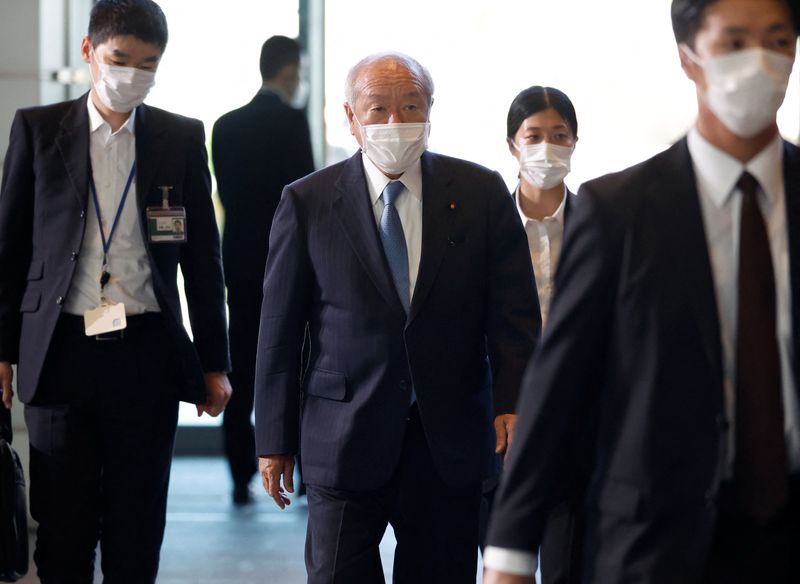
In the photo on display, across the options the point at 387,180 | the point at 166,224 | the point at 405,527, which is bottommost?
the point at 405,527

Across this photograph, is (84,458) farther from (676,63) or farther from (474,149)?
(676,63)

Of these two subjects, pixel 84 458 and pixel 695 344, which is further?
pixel 84 458

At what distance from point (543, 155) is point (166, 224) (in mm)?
1143

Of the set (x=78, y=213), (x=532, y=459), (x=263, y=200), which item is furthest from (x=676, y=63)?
(x=532, y=459)

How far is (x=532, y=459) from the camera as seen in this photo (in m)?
1.87

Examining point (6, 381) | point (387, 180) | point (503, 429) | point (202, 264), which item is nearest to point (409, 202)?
point (387, 180)

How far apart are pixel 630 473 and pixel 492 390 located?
1284mm

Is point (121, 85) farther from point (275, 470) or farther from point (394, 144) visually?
point (275, 470)

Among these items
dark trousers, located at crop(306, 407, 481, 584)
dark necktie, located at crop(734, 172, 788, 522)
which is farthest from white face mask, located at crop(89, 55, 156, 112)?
dark necktie, located at crop(734, 172, 788, 522)

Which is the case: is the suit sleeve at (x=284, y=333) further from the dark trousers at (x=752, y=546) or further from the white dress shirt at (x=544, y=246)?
the dark trousers at (x=752, y=546)

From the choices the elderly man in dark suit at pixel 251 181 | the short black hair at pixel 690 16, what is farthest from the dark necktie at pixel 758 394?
the elderly man in dark suit at pixel 251 181

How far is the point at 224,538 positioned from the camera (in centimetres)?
543

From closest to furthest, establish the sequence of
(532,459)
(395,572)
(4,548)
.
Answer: (532,459) → (395,572) → (4,548)

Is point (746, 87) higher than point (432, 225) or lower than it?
higher
